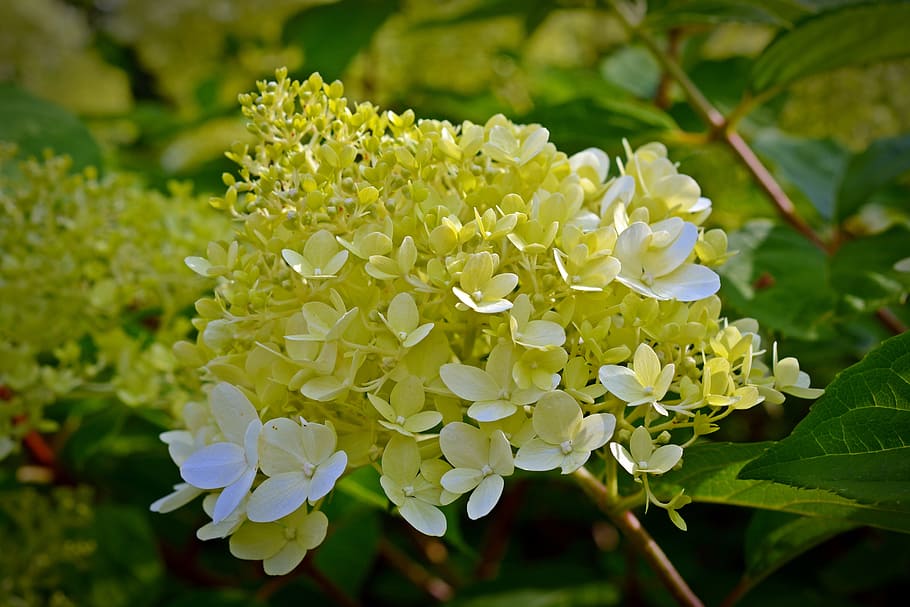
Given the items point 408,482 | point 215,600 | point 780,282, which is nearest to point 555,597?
point 215,600

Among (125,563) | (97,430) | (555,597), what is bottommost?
(555,597)

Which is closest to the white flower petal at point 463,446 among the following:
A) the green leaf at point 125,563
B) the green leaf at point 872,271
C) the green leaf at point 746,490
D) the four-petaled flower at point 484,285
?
the four-petaled flower at point 484,285

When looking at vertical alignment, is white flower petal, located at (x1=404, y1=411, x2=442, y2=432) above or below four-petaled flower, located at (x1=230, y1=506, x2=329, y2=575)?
above

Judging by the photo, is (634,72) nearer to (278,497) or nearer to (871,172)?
(871,172)

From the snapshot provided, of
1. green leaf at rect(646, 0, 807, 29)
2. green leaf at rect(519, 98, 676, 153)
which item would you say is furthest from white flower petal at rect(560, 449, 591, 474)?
green leaf at rect(646, 0, 807, 29)

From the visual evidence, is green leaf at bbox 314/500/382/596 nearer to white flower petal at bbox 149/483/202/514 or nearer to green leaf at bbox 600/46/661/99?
white flower petal at bbox 149/483/202/514

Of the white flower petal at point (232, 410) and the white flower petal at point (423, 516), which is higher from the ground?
the white flower petal at point (232, 410)

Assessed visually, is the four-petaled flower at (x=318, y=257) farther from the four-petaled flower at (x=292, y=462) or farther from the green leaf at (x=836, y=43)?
the green leaf at (x=836, y=43)
